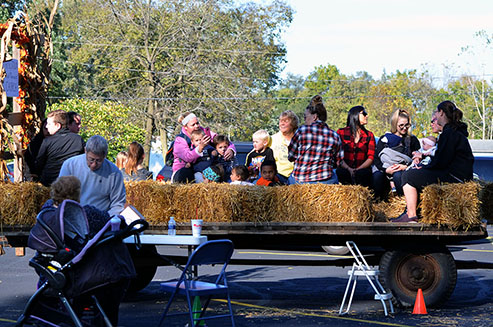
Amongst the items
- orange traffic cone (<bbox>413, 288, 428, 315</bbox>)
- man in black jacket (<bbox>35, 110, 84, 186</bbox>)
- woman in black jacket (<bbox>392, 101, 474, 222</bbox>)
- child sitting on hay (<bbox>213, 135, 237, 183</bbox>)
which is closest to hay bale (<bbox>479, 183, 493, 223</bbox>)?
woman in black jacket (<bbox>392, 101, 474, 222</bbox>)

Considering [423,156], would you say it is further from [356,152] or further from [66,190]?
[66,190]

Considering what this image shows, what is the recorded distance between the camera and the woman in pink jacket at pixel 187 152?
9.79 metres

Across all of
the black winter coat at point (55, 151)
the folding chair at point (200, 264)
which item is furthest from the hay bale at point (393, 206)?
the black winter coat at point (55, 151)

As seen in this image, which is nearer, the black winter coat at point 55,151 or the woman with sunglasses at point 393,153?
the black winter coat at point 55,151

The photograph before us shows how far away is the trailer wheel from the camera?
28.0ft

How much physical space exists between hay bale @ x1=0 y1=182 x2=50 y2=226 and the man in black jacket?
67 cm

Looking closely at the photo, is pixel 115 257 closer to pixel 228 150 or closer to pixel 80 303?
pixel 80 303

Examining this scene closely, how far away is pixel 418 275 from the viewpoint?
8594mm

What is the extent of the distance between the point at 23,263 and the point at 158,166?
17.0 meters

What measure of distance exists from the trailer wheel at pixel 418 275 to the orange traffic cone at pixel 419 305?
290 mm

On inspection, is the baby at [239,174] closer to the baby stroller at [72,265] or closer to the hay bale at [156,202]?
the hay bale at [156,202]

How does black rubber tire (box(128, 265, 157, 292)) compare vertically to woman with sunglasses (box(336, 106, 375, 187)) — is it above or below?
below

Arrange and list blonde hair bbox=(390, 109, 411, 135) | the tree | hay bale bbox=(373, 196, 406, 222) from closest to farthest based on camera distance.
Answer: hay bale bbox=(373, 196, 406, 222) → blonde hair bbox=(390, 109, 411, 135) → the tree

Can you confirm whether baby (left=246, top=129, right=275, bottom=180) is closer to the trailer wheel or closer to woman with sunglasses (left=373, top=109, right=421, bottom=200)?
woman with sunglasses (left=373, top=109, right=421, bottom=200)
